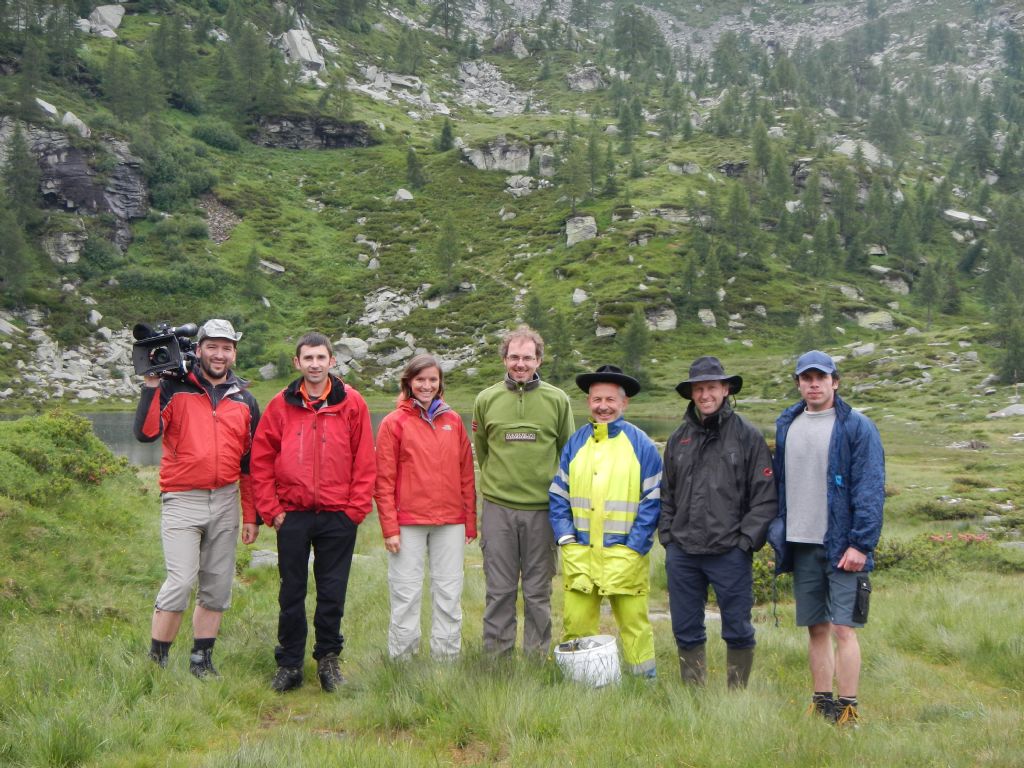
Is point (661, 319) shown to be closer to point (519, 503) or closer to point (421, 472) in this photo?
point (519, 503)

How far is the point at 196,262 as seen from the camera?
280 feet

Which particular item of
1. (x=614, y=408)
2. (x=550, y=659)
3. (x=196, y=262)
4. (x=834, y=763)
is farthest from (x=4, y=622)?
(x=196, y=262)

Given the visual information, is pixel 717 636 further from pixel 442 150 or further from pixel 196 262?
pixel 442 150

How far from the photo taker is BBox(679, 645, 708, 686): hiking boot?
5434 mm

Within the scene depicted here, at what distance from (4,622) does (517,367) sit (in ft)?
18.5

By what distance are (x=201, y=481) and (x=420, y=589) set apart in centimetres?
204

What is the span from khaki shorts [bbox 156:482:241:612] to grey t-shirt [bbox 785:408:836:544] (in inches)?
180

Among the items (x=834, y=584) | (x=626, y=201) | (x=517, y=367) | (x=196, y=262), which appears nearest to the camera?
(x=834, y=584)

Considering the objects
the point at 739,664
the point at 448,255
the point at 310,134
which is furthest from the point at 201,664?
the point at 310,134

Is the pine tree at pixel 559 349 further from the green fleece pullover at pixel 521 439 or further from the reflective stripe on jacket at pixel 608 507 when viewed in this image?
the reflective stripe on jacket at pixel 608 507

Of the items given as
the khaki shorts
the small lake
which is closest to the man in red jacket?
the khaki shorts

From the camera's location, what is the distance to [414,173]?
113 metres

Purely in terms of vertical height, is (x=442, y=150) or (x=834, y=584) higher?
(x=442, y=150)

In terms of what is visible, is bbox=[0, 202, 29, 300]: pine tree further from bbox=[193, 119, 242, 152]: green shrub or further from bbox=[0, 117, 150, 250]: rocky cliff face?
bbox=[193, 119, 242, 152]: green shrub
